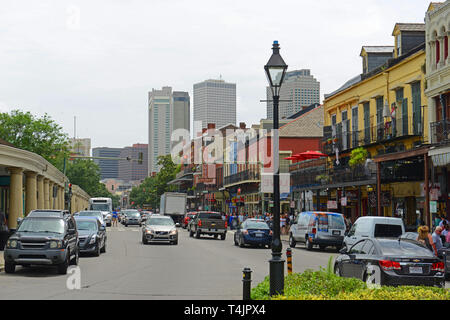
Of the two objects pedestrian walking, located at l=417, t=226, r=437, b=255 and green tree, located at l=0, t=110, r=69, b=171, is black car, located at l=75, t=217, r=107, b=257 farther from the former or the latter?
green tree, located at l=0, t=110, r=69, b=171

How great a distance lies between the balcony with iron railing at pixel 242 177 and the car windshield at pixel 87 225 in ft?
140

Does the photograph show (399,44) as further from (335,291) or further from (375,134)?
(335,291)

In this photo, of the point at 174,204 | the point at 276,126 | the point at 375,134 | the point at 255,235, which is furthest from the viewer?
the point at 174,204

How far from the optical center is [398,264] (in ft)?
45.2

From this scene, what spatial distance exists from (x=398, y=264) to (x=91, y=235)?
47.4ft

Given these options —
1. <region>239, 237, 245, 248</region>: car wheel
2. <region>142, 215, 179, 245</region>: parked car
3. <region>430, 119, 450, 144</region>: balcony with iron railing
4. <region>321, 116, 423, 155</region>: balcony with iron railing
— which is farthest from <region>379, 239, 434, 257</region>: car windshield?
<region>321, 116, 423, 155</region>: balcony with iron railing

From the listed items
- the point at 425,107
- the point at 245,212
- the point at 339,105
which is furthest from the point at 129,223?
the point at 425,107

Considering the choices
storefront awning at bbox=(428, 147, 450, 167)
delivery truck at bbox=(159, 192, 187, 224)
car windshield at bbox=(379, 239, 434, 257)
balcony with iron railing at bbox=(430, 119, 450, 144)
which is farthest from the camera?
delivery truck at bbox=(159, 192, 187, 224)

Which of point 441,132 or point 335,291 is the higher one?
point 441,132

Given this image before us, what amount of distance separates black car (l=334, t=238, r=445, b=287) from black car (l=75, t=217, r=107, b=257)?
13.1m

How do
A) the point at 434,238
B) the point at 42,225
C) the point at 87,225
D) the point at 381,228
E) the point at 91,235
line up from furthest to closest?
the point at 87,225 → the point at 91,235 → the point at 381,228 → the point at 434,238 → the point at 42,225

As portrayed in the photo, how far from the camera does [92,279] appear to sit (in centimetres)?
1708

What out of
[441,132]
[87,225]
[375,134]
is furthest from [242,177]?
[87,225]

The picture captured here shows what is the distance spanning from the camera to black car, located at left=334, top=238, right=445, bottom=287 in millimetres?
13703
